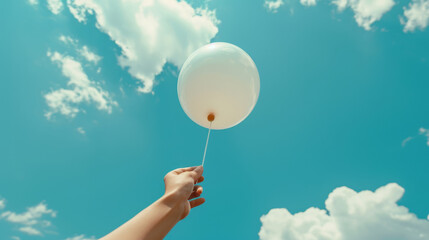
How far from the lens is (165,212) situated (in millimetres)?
2197

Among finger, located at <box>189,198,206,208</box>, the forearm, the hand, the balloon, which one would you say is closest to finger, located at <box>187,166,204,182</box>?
the hand

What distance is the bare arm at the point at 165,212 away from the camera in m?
1.93

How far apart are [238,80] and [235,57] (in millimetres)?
473

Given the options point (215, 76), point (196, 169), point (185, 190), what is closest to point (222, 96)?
point (215, 76)

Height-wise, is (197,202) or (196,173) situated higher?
(196,173)

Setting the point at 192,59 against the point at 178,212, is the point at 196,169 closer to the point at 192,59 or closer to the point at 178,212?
the point at 178,212

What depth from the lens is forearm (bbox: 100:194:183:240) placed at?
6.25ft

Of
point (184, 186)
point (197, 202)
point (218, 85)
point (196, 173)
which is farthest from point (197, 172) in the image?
point (218, 85)

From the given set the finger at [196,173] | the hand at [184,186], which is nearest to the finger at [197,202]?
the hand at [184,186]

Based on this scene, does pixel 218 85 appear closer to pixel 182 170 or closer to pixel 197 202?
pixel 182 170

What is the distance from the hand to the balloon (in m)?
1.95

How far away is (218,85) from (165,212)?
2.95 metres

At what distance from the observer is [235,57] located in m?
4.98

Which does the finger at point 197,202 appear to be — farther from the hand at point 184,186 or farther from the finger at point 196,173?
the finger at point 196,173
